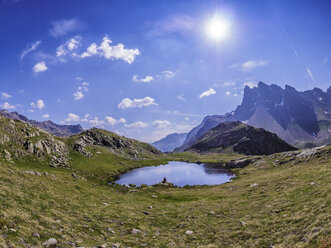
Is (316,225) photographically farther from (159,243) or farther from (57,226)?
(57,226)

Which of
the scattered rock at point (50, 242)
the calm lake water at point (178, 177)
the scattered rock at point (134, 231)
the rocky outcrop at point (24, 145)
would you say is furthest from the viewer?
the calm lake water at point (178, 177)

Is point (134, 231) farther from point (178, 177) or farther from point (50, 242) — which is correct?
point (178, 177)

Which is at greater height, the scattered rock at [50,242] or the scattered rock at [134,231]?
the scattered rock at [50,242]

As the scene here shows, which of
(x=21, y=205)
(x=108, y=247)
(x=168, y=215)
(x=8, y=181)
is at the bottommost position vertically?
(x=168, y=215)

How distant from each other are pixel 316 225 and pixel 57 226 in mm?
23268

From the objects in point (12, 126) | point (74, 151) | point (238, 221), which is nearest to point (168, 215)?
point (238, 221)

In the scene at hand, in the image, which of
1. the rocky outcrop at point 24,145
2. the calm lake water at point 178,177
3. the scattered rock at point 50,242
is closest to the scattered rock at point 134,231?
the scattered rock at point 50,242

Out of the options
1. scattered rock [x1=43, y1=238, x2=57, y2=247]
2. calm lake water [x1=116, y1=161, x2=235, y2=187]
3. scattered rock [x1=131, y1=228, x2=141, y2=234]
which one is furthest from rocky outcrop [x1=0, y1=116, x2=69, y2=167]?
scattered rock [x1=43, y1=238, x2=57, y2=247]

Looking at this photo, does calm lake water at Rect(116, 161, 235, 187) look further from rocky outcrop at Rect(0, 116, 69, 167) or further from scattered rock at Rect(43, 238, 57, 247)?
scattered rock at Rect(43, 238, 57, 247)

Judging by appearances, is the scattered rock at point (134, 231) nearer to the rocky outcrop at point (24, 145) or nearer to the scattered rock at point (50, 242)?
the scattered rock at point (50, 242)

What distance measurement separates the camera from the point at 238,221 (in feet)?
79.0

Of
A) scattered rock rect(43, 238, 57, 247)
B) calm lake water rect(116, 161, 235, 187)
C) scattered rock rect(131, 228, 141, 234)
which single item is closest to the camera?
scattered rock rect(43, 238, 57, 247)

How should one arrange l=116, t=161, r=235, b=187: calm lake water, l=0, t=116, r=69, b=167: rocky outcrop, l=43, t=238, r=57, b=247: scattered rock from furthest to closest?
l=116, t=161, r=235, b=187: calm lake water
l=0, t=116, r=69, b=167: rocky outcrop
l=43, t=238, r=57, b=247: scattered rock

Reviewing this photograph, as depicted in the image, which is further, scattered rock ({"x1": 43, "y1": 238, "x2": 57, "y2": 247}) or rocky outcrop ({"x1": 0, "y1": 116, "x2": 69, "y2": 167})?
rocky outcrop ({"x1": 0, "y1": 116, "x2": 69, "y2": 167})
